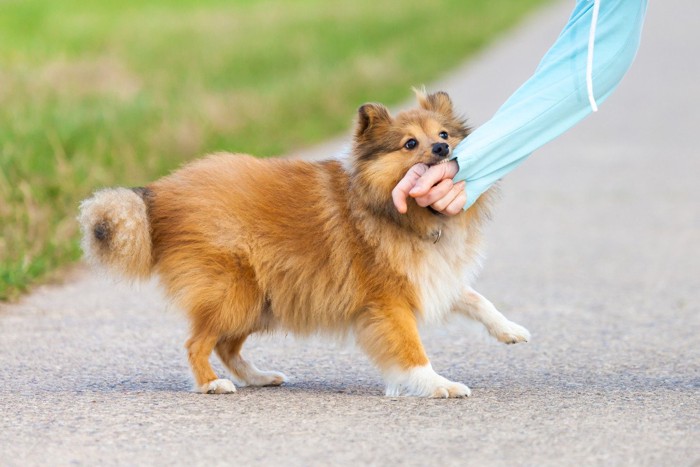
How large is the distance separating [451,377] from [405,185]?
1.15m

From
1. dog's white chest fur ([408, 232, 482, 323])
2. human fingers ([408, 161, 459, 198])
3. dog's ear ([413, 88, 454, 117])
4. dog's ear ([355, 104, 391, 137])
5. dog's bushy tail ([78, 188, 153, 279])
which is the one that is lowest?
dog's white chest fur ([408, 232, 482, 323])

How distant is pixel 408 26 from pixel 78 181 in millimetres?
18967

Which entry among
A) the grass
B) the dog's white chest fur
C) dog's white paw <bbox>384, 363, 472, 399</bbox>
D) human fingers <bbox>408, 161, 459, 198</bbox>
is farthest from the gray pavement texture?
the grass

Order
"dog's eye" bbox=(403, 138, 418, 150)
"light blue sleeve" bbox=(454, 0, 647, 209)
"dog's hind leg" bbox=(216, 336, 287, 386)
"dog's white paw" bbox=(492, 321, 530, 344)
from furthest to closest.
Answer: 1. "dog's hind leg" bbox=(216, 336, 287, 386)
2. "dog's white paw" bbox=(492, 321, 530, 344)
3. "dog's eye" bbox=(403, 138, 418, 150)
4. "light blue sleeve" bbox=(454, 0, 647, 209)

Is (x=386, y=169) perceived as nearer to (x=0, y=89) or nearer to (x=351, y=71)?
(x=0, y=89)

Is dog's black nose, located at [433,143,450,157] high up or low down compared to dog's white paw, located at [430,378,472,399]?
up

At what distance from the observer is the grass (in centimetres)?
1031

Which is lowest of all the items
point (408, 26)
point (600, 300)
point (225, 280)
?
point (600, 300)

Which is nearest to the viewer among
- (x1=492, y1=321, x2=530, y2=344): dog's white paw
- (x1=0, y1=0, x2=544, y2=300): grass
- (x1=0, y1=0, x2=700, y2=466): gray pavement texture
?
(x1=0, y1=0, x2=700, y2=466): gray pavement texture

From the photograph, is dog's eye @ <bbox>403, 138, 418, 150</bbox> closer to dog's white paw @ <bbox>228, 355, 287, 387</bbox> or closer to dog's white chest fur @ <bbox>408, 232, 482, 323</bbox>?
dog's white chest fur @ <bbox>408, 232, 482, 323</bbox>

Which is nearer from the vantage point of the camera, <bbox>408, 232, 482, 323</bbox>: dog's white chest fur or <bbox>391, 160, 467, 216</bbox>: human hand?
<bbox>391, 160, 467, 216</bbox>: human hand

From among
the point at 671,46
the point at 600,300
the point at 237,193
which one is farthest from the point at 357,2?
the point at 237,193

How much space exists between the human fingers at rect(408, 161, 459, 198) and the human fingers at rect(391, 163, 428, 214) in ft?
0.12

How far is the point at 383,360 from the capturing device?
552cm
